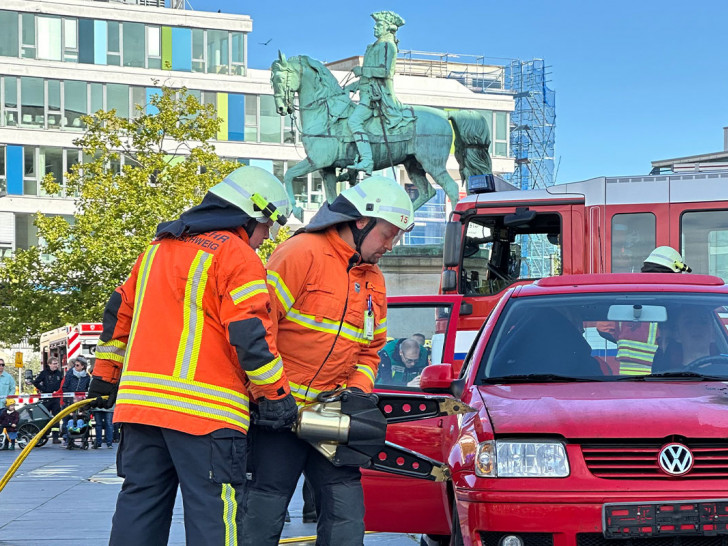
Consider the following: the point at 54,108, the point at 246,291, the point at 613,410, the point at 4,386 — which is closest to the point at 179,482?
the point at 246,291

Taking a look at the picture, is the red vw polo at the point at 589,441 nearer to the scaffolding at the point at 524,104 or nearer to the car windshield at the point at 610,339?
the car windshield at the point at 610,339

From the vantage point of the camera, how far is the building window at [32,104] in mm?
60750

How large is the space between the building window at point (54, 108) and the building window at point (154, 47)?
4.66 metres

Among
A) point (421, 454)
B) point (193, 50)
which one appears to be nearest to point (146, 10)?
point (193, 50)

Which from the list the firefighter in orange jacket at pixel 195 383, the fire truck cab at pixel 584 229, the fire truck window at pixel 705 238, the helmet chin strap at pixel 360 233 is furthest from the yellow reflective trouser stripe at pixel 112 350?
the fire truck window at pixel 705 238

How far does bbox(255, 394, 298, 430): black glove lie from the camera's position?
202 inches

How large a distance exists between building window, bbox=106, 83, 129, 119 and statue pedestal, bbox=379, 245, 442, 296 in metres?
36.6

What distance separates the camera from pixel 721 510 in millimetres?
5039

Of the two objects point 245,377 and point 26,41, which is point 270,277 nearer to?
point 245,377

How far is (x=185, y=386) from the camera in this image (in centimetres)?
501

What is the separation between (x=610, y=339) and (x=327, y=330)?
170cm

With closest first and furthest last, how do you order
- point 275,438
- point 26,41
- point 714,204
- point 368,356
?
point 275,438 → point 368,356 → point 714,204 → point 26,41

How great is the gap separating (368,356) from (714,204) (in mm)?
8753

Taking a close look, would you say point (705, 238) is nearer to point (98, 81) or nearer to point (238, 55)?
point (98, 81)
